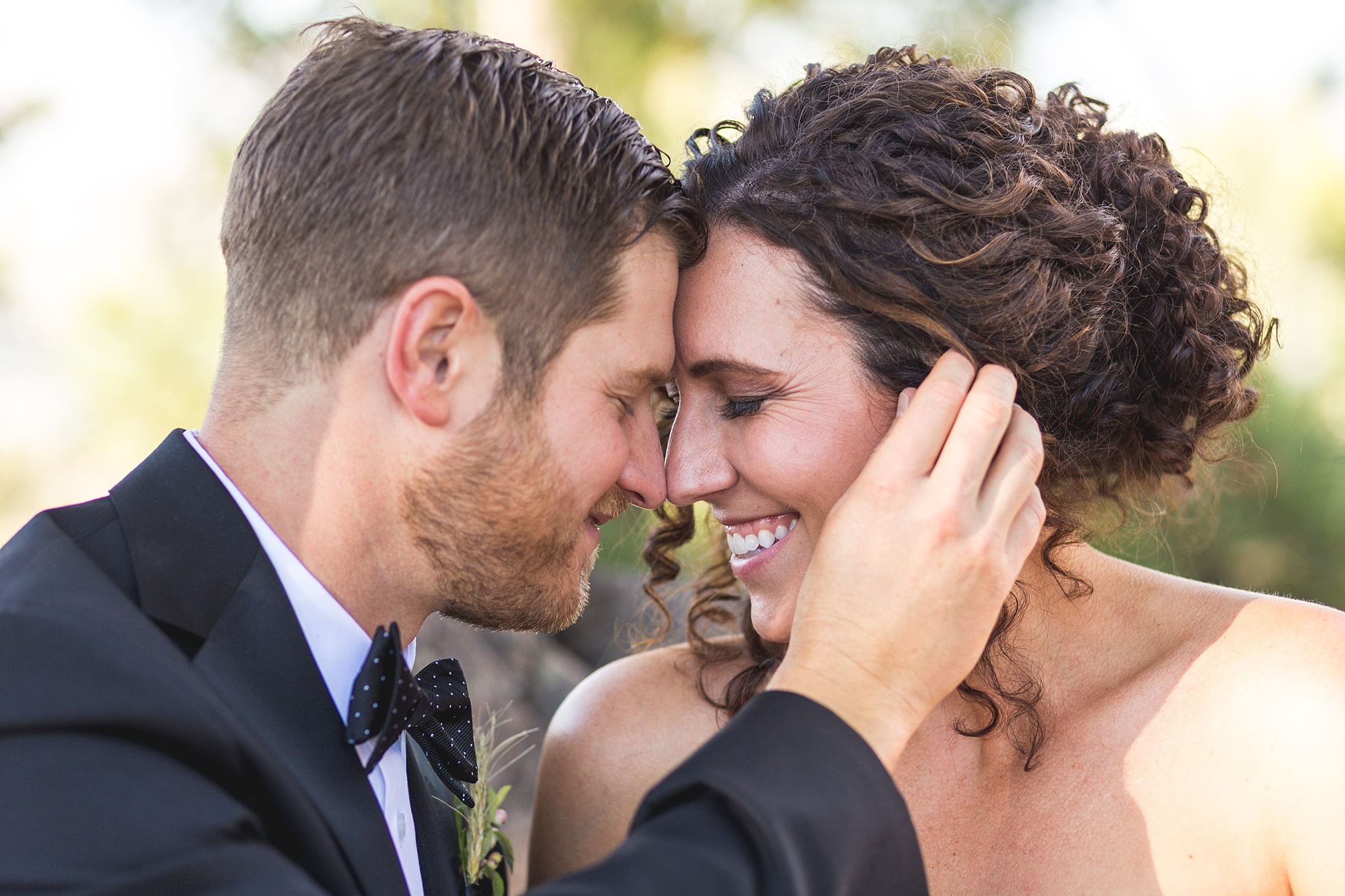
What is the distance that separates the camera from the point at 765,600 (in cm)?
299

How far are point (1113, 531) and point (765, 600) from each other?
4.00ft

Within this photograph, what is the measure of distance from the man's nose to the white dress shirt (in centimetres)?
78

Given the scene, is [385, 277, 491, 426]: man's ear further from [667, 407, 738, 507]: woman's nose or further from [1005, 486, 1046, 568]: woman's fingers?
[1005, 486, 1046, 568]: woman's fingers

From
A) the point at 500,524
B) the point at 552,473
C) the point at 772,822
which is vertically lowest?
the point at 772,822

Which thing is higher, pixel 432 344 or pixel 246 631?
pixel 432 344

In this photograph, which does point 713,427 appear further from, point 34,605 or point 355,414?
point 34,605

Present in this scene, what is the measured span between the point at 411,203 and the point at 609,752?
1.80 meters

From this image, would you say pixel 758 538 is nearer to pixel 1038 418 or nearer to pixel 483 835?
pixel 1038 418

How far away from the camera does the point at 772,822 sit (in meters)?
1.64

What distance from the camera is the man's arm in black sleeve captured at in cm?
158

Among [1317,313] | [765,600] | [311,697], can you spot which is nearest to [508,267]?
[311,697]

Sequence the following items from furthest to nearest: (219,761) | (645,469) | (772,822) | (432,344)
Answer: (645,469) < (432,344) < (219,761) < (772,822)

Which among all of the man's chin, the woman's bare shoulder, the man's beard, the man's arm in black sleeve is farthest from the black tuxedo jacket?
the woman's bare shoulder

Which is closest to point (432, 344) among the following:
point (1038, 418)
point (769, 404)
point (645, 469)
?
point (645, 469)
